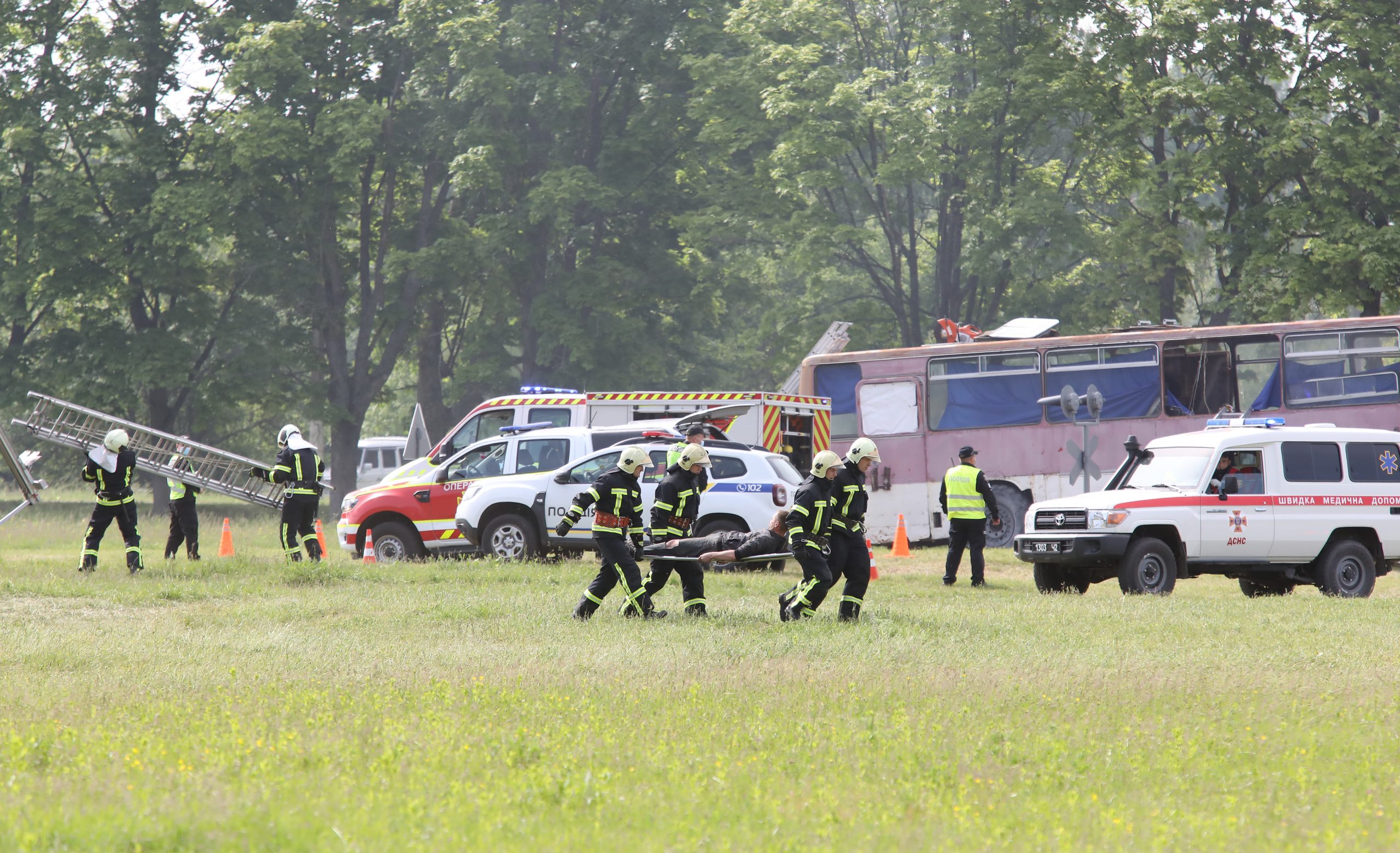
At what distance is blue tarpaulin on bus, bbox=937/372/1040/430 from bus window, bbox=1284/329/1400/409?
12.2 ft

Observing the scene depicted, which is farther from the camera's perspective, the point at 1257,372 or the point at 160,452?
the point at 160,452

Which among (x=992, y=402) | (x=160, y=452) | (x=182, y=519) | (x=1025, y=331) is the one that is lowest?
(x=182, y=519)

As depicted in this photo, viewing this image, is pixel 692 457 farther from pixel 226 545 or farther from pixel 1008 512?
pixel 226 545

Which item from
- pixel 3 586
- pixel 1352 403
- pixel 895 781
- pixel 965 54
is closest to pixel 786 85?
pixel 965 54

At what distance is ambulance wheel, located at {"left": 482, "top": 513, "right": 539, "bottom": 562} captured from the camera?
56.3ft

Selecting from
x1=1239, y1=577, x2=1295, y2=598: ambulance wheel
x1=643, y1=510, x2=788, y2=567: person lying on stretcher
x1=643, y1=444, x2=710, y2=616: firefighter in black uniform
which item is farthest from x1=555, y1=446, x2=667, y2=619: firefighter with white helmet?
x1=1239, y1=577, x2=1295, y2=598: ambulance wheel

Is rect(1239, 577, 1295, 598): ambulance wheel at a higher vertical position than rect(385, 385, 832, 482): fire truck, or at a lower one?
lower

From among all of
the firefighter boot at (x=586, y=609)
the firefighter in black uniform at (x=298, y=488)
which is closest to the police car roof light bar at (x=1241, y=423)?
the firefighter boot at (x=586, y=609)

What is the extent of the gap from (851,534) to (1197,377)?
11.4 m

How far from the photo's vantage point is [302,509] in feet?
55.2

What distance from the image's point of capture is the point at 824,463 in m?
11.4

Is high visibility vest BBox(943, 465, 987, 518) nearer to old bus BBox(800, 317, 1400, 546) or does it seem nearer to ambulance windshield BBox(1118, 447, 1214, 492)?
ambulance windshield BBox(1118, 447, 1214, 492)

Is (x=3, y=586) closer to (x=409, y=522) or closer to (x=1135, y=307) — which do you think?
(x=409, y=522)

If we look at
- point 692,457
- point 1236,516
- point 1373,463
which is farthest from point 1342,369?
point 692,457
